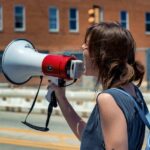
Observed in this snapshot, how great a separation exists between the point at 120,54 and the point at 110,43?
73mm

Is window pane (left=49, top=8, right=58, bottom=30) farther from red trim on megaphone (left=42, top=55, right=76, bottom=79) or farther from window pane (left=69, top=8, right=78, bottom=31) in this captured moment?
red trim on megaphone (left=42, top=55, right=76, bottom=79)

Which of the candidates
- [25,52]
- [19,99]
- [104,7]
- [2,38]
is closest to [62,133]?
[19,99]

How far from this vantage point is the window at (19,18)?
4281 centimetres

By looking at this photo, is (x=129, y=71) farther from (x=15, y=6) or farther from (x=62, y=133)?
(x=15, y=6)

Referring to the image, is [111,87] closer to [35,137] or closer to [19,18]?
[35,137]

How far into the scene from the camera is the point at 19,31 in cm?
4294

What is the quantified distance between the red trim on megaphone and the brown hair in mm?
311

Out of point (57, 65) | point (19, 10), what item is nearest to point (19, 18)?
point (19, 10)

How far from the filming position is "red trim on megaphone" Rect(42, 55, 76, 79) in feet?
9.93

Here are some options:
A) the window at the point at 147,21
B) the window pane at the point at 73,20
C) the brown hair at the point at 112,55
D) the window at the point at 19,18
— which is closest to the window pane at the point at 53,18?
the window pane at the point at 73,20

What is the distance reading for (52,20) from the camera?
146 feet

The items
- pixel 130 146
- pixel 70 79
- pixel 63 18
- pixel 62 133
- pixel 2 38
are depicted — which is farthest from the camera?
pixel 63 18

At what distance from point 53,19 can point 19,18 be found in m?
2.98

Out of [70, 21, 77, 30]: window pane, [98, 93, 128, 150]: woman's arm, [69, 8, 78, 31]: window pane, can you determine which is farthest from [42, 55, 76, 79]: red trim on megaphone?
[70, 21, 77, 30]: window pane
